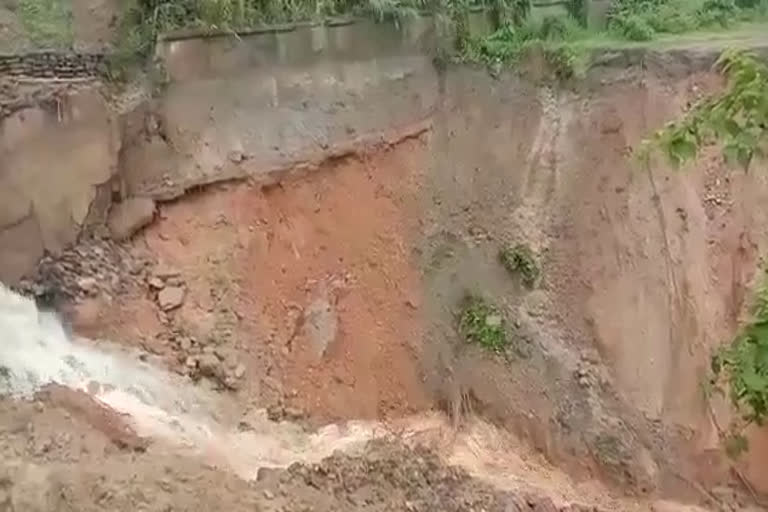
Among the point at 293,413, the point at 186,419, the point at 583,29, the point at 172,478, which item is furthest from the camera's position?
the point at 583,29

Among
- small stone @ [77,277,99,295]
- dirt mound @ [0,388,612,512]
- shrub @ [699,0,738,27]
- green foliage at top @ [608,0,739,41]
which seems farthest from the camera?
shrub @ [699,0,738,27]

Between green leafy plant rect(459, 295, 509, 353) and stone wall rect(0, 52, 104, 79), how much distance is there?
11.3 feet

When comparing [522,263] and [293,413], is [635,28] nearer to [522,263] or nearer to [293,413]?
[522,263]

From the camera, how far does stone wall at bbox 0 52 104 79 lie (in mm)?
8266

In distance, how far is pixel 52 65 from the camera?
8.38 metres

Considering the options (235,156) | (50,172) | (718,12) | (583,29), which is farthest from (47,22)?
(718,12)

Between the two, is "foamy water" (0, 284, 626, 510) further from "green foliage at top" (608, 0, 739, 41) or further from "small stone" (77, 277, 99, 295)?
"green foliage at top" (608, 0, 739, 41)

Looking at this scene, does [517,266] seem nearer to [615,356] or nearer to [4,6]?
[615,356]

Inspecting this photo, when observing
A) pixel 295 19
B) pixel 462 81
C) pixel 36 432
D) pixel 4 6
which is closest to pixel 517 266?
pixel 462 81

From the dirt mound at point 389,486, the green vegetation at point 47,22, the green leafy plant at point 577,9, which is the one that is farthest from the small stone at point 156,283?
the green leafy plant at point 577,9

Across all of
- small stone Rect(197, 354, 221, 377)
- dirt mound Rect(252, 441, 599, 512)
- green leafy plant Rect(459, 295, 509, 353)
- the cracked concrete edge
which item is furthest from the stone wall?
dirt mound Rect(252, 441, 599, 512)

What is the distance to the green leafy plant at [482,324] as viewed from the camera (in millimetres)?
8570

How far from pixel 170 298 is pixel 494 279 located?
255 cm

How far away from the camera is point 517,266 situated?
28.3 feet
